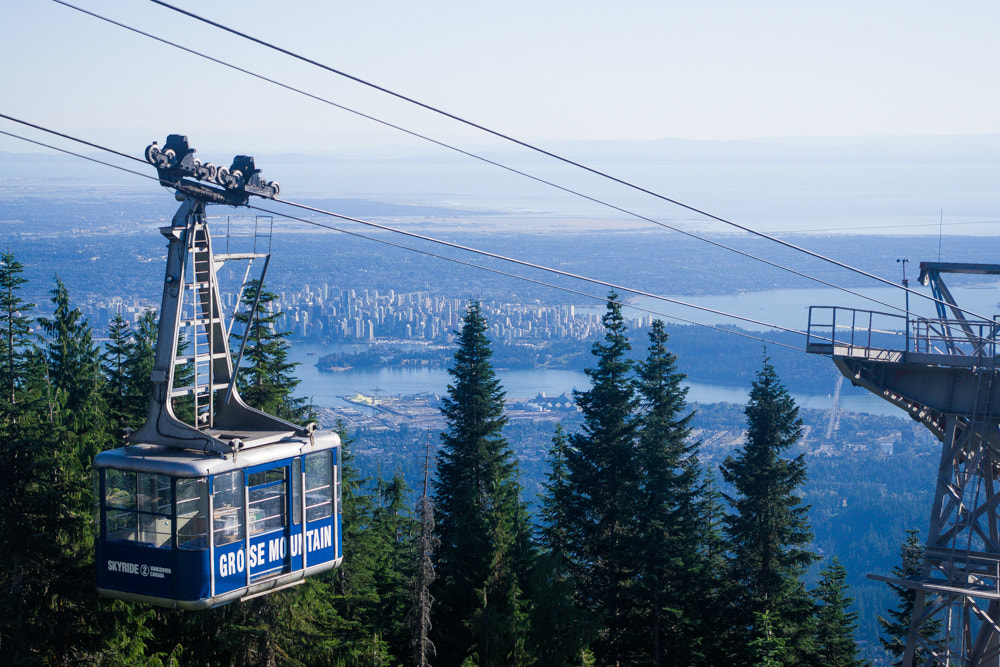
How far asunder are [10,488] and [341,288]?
176m

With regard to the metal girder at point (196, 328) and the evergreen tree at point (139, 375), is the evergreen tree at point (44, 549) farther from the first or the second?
the evergreen tree at point (139, 375)

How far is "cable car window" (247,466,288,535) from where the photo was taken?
45.8 feet

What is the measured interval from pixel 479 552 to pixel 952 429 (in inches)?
404

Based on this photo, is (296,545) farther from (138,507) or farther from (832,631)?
(832,631)

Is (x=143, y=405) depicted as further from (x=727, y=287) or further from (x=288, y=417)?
(x=727, y=287)

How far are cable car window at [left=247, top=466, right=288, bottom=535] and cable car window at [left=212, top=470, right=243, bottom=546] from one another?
10.3 inches

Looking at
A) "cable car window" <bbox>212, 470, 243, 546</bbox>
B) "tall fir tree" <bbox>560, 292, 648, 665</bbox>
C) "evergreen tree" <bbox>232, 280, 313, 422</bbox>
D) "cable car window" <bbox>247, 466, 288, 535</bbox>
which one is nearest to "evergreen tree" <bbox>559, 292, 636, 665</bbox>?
"tall fir tree" <bbox>560, 292, 648, 665</bbox>

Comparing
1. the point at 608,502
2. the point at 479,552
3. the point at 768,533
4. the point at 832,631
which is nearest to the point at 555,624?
the point at 479,552

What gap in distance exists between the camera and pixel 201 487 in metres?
13.2

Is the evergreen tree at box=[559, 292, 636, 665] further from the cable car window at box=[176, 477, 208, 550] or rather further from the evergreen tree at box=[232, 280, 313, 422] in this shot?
the cable car window at box=[176, 477, 208, 550]

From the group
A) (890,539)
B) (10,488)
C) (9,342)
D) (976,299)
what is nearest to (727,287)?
(976,299)

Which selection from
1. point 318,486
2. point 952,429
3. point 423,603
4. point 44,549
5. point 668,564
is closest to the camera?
point 318,486

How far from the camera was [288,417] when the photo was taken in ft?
79.4

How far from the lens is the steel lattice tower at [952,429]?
1877 centimetres
